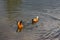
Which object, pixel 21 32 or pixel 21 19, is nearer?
pixel 21 32

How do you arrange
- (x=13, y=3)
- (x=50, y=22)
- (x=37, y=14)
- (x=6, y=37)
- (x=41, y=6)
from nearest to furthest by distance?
(x=6, y=37), (x=50, y=22), (x=37, y=14), (x=41, y=6), (x=13, y=3)

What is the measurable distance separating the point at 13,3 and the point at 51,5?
26.4 inches

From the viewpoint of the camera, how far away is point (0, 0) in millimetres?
3260

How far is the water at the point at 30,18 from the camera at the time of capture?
220cm

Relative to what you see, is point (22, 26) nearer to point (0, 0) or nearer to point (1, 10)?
point (1, 10)

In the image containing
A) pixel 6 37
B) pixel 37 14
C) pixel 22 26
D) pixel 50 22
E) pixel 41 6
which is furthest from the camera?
pixel 41 6

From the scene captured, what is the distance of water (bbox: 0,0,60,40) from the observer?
2.20 meters

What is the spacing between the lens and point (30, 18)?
259 centimetres

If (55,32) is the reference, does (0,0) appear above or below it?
above

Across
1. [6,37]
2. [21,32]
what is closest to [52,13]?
[21,32]

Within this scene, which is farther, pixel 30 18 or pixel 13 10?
pixel 13 10

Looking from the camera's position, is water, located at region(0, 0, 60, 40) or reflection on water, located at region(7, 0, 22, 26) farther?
reflection on water, located at region(7, 0, 22, 26)

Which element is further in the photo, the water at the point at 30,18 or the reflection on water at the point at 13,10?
the reflection on water at the point at 13,10

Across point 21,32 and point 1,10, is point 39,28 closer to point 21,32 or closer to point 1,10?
point 21,32
